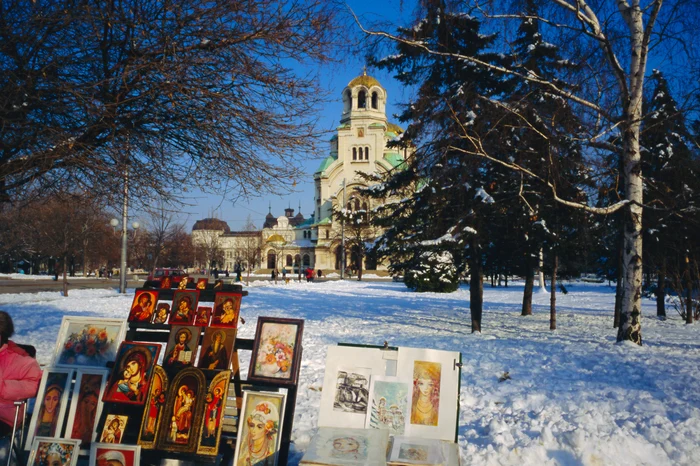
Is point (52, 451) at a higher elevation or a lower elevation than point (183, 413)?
lower

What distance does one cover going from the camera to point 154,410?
13.4 ft

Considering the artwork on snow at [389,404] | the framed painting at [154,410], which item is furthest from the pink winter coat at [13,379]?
the artwork on snow at [389,404]

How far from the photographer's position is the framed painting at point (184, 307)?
490 cm

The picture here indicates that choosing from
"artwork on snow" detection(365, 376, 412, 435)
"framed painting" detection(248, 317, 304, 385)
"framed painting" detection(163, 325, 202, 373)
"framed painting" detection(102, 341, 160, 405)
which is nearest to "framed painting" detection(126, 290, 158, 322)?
"framed painting" detection(163, 325, 202, 373)

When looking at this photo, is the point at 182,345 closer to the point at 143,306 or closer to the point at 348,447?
the point at 143,306

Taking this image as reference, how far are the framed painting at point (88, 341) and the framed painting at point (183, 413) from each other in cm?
89

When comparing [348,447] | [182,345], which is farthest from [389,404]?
[182,345]

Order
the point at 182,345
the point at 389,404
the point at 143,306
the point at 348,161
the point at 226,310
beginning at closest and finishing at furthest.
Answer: the point at 389,404 < the point at 182,345 < the point at 226,310 < the point at 143,306 < the point at 348,161

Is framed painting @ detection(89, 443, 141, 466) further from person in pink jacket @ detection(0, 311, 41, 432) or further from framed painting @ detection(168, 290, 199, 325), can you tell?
framed painting @ detection(168, 290, 199, 325)

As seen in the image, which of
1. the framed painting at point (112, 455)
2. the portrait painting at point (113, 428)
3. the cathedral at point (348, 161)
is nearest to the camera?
the framed painting at point (112, 455)

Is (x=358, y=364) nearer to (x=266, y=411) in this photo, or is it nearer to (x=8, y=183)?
(x=266, y=411)

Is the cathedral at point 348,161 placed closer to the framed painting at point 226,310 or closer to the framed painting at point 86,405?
the framed painting at point 226,310

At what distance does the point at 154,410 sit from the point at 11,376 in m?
1.21

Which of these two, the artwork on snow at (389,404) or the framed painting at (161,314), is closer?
the artwork on snow at (389,404)
